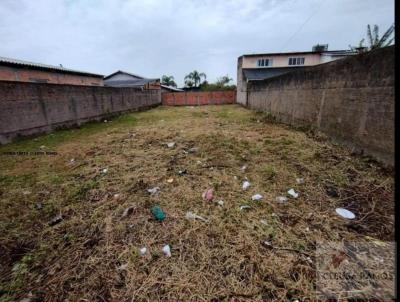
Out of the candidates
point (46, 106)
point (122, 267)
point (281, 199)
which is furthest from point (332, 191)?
point (46, 106)

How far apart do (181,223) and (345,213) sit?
1.64 m

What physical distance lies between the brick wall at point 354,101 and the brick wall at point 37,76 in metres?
12.8

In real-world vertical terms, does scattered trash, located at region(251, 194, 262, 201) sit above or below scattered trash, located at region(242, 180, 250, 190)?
below

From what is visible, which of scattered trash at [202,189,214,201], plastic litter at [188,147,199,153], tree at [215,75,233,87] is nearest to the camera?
scattered trash at [202,189,214,201]

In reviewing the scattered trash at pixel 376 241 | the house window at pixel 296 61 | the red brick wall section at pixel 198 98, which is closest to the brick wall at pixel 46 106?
the scattered trash at pixel 376 241

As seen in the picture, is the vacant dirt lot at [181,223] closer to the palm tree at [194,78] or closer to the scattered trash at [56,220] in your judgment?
the scattered trash at [56,220]

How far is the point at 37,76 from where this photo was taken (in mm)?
10820

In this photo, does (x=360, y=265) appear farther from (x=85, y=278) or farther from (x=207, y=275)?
(x=85, y=278)

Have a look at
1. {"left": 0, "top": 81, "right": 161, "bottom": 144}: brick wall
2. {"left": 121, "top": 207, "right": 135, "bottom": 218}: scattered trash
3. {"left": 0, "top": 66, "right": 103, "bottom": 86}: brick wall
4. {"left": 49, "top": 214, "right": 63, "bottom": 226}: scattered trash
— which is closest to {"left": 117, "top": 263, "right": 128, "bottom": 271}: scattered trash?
{"left": 121, "top": 207, "right": 135, "bottom": 218}: scattered trash

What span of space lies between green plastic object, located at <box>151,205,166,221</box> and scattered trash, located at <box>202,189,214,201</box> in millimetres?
526

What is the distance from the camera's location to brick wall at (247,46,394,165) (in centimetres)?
271

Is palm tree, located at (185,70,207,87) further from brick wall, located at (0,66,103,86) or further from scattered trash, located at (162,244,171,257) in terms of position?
scattered trash, located at (162,244,171,257)

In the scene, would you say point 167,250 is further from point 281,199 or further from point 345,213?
point 345,213

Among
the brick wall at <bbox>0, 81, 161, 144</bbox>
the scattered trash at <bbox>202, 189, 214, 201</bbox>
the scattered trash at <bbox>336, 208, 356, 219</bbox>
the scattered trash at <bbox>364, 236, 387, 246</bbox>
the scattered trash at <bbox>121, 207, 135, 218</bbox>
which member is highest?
the brick wall at <bbox>0, 81, 161, 144</bbox>
